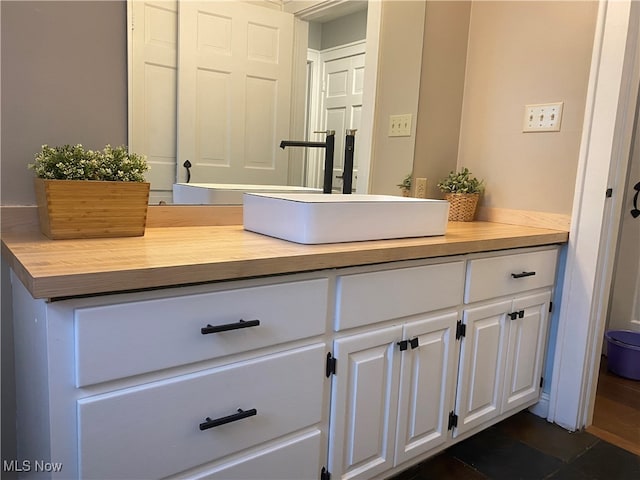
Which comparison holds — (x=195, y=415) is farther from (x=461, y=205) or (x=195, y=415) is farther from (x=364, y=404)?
(x=461, y=205)

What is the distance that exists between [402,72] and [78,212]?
1.41 meters

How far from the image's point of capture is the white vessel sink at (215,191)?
4.99ft

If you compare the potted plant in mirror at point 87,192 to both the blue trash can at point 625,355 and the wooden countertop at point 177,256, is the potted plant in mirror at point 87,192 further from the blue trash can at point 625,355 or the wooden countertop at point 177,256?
the blue trash can at point 625,355

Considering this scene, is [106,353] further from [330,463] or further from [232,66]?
[232,66]

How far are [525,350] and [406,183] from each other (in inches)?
32.5

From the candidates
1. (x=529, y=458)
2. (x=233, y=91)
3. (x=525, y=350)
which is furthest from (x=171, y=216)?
(x=529, y=458)

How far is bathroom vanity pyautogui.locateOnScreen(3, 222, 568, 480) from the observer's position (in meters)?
0.88

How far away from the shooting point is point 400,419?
4.79 feet

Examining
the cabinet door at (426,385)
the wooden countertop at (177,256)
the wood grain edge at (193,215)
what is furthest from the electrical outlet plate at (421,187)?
the wood grain edge at (193,215)

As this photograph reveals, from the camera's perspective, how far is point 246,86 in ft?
5.30

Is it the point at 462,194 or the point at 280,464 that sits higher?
the point at 462,194

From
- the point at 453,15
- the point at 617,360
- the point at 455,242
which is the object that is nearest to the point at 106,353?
the point at 455,242

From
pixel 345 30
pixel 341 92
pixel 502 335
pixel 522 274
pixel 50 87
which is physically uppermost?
pixel 345 30

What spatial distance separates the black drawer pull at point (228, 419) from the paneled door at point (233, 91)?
77 cm
